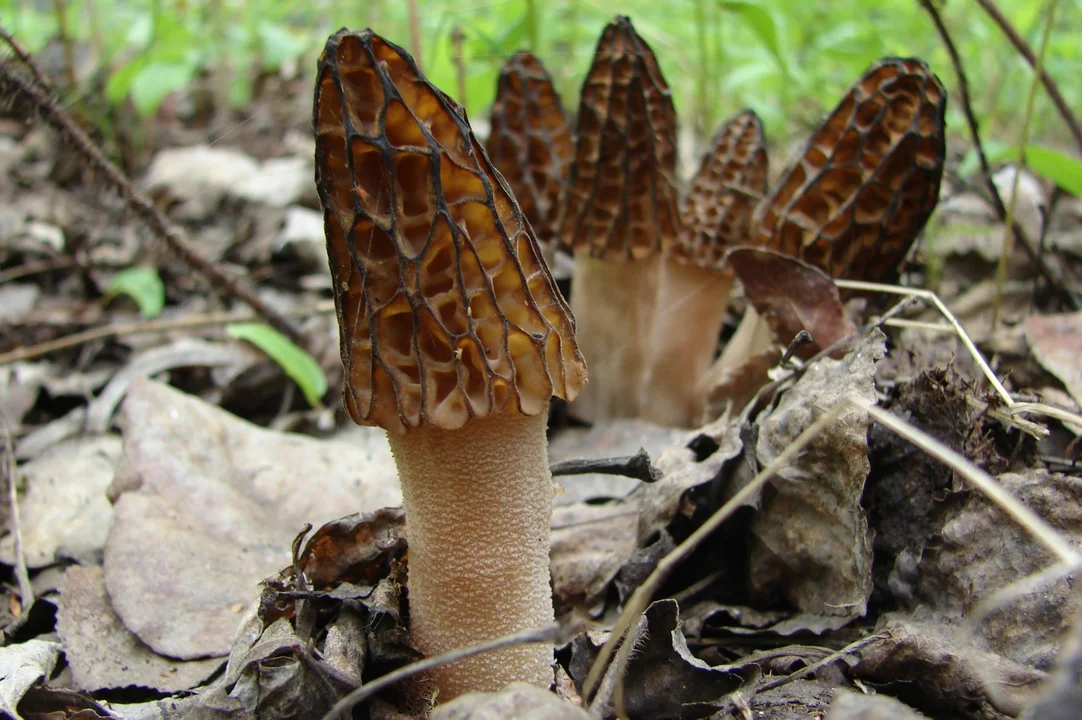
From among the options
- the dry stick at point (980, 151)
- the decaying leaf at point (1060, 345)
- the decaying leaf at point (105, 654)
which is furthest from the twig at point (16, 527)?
the dry stick at point (980, 151)

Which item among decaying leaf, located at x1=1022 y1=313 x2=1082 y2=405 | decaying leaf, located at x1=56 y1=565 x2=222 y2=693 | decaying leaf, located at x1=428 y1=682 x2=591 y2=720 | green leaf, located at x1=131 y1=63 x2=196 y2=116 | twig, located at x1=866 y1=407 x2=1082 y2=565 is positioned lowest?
decaying leaf, located at x1=56 y1=565 x2=222 y2=693

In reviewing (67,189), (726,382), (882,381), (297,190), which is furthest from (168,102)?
(882,381)

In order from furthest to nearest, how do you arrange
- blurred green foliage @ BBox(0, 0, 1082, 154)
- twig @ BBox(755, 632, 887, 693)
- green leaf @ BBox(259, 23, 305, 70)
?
green leaf @ BBox(259, 23, 305, 70)
blurred green foliage @ BBox(0, 0, 1082, 154)
twig @ BBox(755, 632, 887, 693)

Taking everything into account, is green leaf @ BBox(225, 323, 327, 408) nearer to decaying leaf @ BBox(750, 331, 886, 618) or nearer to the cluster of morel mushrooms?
the cluster of morel mushrooms

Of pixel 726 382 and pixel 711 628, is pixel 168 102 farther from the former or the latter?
pixel 711 628

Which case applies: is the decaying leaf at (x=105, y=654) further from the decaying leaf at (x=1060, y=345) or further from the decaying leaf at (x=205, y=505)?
the decaying leaf at (x=1060, y=345)

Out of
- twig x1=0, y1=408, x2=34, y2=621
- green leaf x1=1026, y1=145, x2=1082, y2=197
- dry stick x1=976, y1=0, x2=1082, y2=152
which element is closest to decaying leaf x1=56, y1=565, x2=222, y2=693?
twig x1=0, y1=408, x2=34, y2=621

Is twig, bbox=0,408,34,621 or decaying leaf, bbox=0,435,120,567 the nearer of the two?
twig, bbox=0,408,34,621

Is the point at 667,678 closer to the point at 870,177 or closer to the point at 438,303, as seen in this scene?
the point at 438,303
